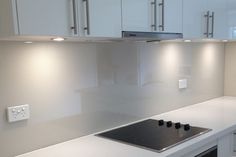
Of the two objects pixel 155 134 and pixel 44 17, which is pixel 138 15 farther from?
pixel 155 134

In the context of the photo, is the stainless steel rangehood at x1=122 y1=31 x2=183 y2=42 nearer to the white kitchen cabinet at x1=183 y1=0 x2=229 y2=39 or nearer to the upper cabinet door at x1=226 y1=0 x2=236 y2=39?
the white kitchen cabinet at x1=183 y1=0 x2=229 y2=39

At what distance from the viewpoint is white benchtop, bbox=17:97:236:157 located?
5.19 ft

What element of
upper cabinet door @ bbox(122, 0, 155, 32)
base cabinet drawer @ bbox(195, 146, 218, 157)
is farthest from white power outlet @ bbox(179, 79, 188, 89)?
upper cabinet door @ bbox(122, 0, 155, 32)

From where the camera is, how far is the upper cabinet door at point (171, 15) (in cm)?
186

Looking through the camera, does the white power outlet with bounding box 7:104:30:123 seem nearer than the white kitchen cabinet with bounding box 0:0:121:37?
No

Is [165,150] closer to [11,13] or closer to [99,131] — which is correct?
[99,131]

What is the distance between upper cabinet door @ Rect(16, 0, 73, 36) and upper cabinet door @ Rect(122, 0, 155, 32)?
392mm

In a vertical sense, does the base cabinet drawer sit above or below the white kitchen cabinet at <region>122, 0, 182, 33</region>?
below

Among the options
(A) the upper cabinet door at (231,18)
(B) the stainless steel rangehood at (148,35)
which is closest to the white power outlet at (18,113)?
(B) the stainless steel rangehood at (148,35)

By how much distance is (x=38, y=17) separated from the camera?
4.13ft

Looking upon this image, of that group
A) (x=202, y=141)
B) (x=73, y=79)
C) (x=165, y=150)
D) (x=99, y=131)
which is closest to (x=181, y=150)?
(x=165, y=150)

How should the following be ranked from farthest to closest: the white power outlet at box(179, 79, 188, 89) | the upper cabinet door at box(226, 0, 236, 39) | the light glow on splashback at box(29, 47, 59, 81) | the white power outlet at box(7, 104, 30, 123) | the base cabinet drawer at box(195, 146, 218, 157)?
the white power outlet at box(179, 79, 188, 89) < the upper cabinet door at box(226, 0, 236, 39) < the base cabinet drawer at box(195, 146, 218, 157) < the light glow on splashback at box(29, 47, 59, 81) < the white power outlet at box(7, 104, 30, 123)

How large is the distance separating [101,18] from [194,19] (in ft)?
3.19

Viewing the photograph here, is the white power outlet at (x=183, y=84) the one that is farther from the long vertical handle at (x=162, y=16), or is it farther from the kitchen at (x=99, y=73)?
the long vertical handle at (x=162, y=16)
